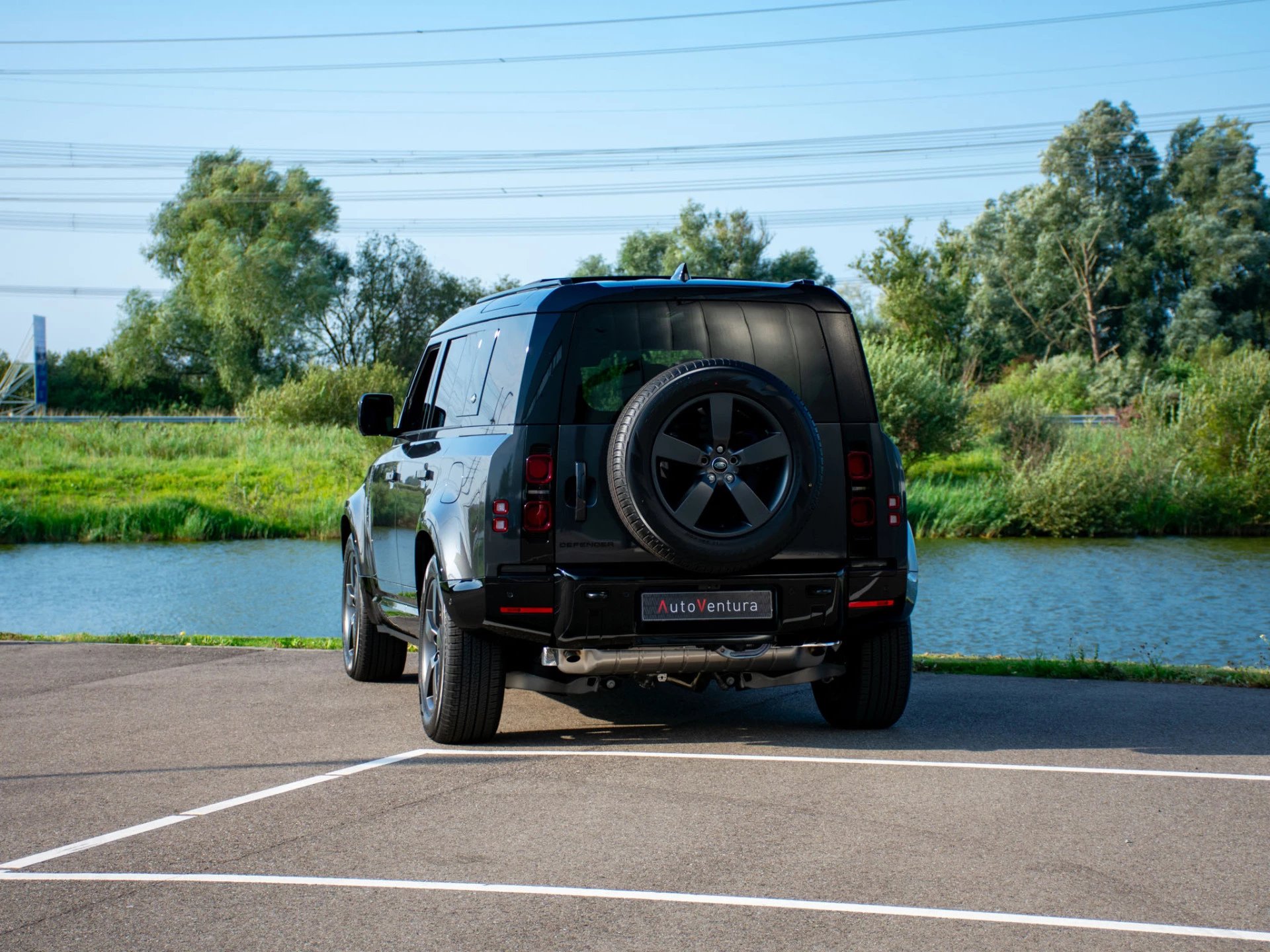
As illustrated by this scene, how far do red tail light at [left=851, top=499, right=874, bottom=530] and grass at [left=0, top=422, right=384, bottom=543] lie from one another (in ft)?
89.4

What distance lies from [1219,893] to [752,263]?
Answer: 76.8m

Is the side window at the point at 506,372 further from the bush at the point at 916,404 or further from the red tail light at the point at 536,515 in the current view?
the bush at the point at 916,404

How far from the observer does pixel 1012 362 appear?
65125mm

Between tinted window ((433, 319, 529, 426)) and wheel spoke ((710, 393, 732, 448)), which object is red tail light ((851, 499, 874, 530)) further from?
tinted window ((433, 319, 529, 426))

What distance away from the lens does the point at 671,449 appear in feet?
22.4

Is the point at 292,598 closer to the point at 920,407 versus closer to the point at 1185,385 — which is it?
the point at 920,407

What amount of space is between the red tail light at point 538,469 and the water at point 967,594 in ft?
25.2

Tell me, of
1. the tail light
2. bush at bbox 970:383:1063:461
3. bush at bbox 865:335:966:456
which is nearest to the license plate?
the tail light

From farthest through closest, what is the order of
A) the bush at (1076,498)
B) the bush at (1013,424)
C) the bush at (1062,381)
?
the bush at (1062,381) → the bush at (1013,424) → the bush at (1076,498)

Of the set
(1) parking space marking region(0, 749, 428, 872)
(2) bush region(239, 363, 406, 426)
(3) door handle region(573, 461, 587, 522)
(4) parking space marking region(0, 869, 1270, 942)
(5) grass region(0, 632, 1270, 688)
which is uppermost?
(2) bush region(239, 363, 406, 426)

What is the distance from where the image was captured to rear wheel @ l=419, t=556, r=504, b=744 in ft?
24.1

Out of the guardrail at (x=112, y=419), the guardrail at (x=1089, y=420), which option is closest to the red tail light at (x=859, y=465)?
the guardrail at (x=1089, y=420)

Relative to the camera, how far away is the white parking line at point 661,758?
19.9 ft

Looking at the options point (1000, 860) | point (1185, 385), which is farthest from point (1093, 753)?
point (1185, 385)
